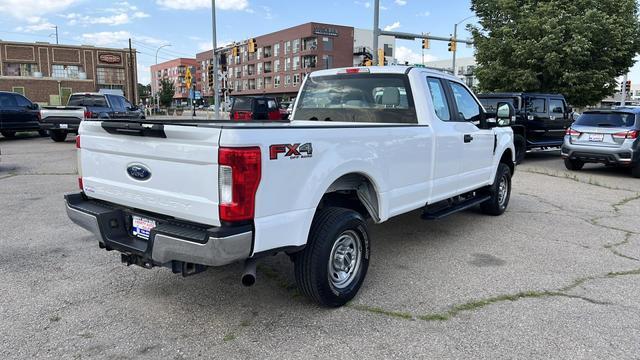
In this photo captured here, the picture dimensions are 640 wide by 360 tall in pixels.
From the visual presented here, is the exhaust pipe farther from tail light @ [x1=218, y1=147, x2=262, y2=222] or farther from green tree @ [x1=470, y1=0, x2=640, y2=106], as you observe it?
green tree @ [x1=470, y1=0, x2=640, y2=106]

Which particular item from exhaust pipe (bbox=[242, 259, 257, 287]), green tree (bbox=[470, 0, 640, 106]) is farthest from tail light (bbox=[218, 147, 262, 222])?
green tree (bbox=[470, 0, 640, 106])

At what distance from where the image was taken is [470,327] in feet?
11.8

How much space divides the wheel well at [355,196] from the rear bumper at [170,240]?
1169 mm

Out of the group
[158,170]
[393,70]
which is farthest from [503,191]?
[158,170]

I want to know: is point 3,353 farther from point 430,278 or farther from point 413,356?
point 430,278

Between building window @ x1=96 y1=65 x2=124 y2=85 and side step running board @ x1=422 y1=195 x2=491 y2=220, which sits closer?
side step running board @ x1=422 y1=195 x2=491 y2=220

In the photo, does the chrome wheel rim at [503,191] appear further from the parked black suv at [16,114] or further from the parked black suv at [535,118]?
the parked black suv at [16,114]

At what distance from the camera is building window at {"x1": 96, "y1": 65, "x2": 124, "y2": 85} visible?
199 ft

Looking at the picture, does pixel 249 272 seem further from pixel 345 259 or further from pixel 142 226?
pixel 345 259

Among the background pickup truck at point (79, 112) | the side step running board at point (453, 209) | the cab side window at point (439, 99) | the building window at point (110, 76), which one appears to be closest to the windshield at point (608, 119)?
the side step running board at point (453, 209)

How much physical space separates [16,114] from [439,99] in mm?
18351

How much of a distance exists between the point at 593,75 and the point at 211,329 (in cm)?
2150

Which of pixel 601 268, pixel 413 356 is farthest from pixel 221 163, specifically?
pixel 601 268

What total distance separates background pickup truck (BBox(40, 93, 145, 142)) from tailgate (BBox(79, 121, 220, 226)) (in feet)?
43.8
